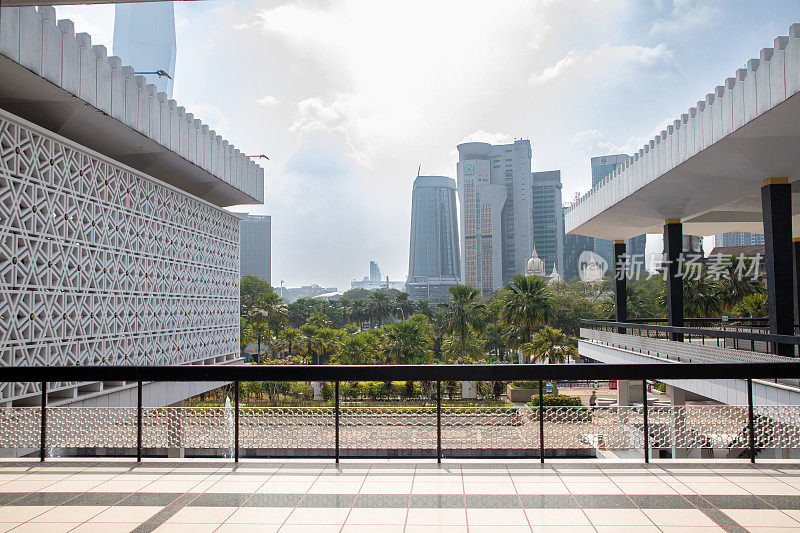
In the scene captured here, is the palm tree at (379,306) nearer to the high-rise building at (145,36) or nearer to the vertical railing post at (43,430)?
the vertical railing post at (43,430)

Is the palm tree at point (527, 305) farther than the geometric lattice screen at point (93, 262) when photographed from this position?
Yes

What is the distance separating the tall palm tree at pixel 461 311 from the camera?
28.1m

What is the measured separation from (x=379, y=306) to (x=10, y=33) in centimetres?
4707

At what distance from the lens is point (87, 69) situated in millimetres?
10305

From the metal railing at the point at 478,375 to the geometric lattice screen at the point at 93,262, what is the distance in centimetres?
638

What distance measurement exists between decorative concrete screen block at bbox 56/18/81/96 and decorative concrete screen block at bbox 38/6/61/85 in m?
0.13

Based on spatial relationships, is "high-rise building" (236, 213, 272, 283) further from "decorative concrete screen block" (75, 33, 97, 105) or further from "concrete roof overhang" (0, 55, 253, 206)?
"decorative concrete screen block" (75, 33, 97, 105)

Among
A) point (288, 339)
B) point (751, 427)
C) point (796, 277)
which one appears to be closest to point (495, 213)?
point (288, 339)

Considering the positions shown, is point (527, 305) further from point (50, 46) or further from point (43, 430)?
point (43, 430)

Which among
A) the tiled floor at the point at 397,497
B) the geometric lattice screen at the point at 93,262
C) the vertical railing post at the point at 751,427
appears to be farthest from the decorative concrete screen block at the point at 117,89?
the vertical railing post at the point at 751,427

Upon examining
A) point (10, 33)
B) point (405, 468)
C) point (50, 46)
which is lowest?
point (405, 468)

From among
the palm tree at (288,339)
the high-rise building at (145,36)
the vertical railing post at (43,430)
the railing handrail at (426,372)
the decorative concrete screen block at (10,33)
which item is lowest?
the palm tree at (288,339)

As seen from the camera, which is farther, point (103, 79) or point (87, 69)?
point (103, 79)

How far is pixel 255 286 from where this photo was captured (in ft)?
165
